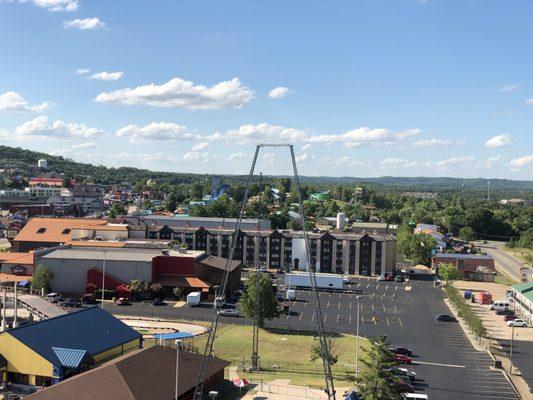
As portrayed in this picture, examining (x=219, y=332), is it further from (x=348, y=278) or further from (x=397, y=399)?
(x=348, y=278)

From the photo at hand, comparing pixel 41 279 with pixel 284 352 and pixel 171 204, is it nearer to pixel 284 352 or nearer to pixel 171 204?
pixel 284 352

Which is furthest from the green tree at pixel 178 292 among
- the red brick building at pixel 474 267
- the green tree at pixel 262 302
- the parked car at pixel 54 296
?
the red brick building at pixel 474 267

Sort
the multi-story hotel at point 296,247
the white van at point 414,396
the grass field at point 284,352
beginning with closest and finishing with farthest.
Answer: the white van at point 414,396 < the grass field at point 284,352 < the multi-story hotel at point 296,247

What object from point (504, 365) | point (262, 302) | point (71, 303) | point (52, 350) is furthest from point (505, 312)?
point (52, 350)

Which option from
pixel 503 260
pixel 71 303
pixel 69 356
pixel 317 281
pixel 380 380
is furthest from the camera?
pixel 503 260

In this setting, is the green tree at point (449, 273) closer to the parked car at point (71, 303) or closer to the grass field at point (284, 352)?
the grass field at point (284, 352)

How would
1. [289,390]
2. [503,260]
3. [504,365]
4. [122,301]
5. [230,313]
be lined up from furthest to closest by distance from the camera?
[503,260], [122,301], [230,313], [504,365], [289,390]
